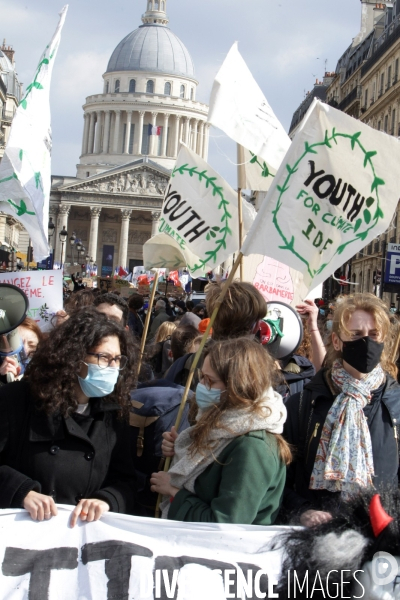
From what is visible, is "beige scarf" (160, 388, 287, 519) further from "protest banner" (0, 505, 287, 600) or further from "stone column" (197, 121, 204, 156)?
"stone column" (197, 121, 204, 156)

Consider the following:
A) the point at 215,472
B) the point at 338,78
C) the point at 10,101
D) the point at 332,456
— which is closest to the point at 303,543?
the point at 215,472

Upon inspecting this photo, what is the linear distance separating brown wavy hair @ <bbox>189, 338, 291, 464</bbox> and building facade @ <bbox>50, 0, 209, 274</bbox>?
247ft

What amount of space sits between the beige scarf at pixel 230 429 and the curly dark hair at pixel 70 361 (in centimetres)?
36

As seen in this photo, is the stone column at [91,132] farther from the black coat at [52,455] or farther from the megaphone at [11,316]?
the black coat at [52,455]

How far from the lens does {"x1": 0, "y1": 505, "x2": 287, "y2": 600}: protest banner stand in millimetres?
2365

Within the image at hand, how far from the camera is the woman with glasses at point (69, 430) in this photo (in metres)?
2.51

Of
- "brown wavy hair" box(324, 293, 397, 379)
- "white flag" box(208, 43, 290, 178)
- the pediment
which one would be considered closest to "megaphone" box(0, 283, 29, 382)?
"white flag" box(208, 43, 290, 178)

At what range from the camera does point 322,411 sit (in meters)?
2.77

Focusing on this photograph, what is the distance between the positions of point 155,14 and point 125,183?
21.8 meters

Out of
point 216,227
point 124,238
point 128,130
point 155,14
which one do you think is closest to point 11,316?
point 216,227

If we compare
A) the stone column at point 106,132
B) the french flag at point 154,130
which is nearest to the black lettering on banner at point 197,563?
the french flag at point 154,130

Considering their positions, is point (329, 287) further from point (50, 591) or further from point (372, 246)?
point (50, 591)

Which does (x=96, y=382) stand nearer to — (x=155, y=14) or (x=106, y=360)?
(x=106, y=360)

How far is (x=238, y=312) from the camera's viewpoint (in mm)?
3025
